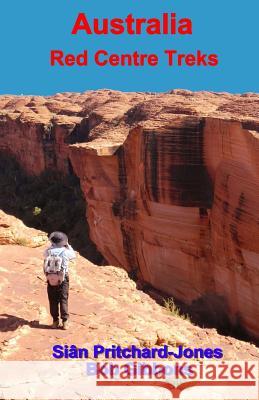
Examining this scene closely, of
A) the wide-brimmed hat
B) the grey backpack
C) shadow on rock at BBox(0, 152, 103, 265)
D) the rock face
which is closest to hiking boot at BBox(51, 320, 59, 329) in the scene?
the grey backpack

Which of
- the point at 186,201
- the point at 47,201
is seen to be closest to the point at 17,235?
the point at 186,201

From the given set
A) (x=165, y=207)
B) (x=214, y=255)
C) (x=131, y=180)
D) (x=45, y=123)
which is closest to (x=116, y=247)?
(x=131, y=180)

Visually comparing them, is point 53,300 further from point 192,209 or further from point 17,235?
point 192,209

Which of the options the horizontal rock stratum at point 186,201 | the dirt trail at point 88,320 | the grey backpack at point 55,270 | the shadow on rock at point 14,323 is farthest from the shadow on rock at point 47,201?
the grey backpack at point 55,270

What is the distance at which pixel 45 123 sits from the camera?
38.8 metres

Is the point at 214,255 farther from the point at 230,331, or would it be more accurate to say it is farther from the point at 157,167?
the point at 157,167

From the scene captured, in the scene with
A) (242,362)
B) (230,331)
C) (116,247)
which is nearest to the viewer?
(242,362)

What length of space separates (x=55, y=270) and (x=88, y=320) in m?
0.95

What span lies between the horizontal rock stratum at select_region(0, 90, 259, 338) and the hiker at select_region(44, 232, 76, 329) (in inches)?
307

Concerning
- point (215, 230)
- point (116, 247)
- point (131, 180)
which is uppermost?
point (131, 180)

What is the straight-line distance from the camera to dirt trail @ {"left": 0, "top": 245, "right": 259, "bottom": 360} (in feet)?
19.5

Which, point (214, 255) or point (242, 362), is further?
point (214, 255)

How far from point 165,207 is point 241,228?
3765 millimetres

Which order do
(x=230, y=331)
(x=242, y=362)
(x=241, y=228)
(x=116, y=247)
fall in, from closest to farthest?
(x=242, y=362) < (x=241, y=228) < (x=230, y=331) < (x=116, y=247)
